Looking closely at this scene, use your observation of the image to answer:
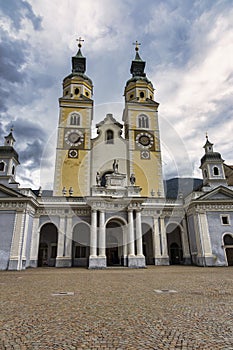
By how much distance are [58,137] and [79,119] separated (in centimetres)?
417

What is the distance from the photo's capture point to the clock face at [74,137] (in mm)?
32425

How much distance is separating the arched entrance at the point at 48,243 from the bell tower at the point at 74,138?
176 inches

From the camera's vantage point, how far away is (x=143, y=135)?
113 ft

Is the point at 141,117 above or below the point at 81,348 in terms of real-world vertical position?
above

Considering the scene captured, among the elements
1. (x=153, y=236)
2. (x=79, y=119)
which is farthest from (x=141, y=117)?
(x=153, y=236)

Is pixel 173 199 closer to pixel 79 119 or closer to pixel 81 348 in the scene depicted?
pixel 79 119

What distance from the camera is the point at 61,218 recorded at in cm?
2472

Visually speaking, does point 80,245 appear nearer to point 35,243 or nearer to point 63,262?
point 63,262

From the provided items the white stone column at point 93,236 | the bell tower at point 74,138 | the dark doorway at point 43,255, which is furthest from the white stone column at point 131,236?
the dark doorway at point 43,255

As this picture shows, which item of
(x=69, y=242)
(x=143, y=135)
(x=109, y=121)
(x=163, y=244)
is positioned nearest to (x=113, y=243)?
(x=69, y=242)

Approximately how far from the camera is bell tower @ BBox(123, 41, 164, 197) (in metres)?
31.6

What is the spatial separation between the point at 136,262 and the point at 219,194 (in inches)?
444

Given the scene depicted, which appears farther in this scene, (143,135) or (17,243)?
(143,135)

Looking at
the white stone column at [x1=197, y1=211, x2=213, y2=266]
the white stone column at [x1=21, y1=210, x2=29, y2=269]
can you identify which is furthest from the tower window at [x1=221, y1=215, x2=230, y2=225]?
the white stone column at [x1=21, y1=210, x2=29, y2=269]
